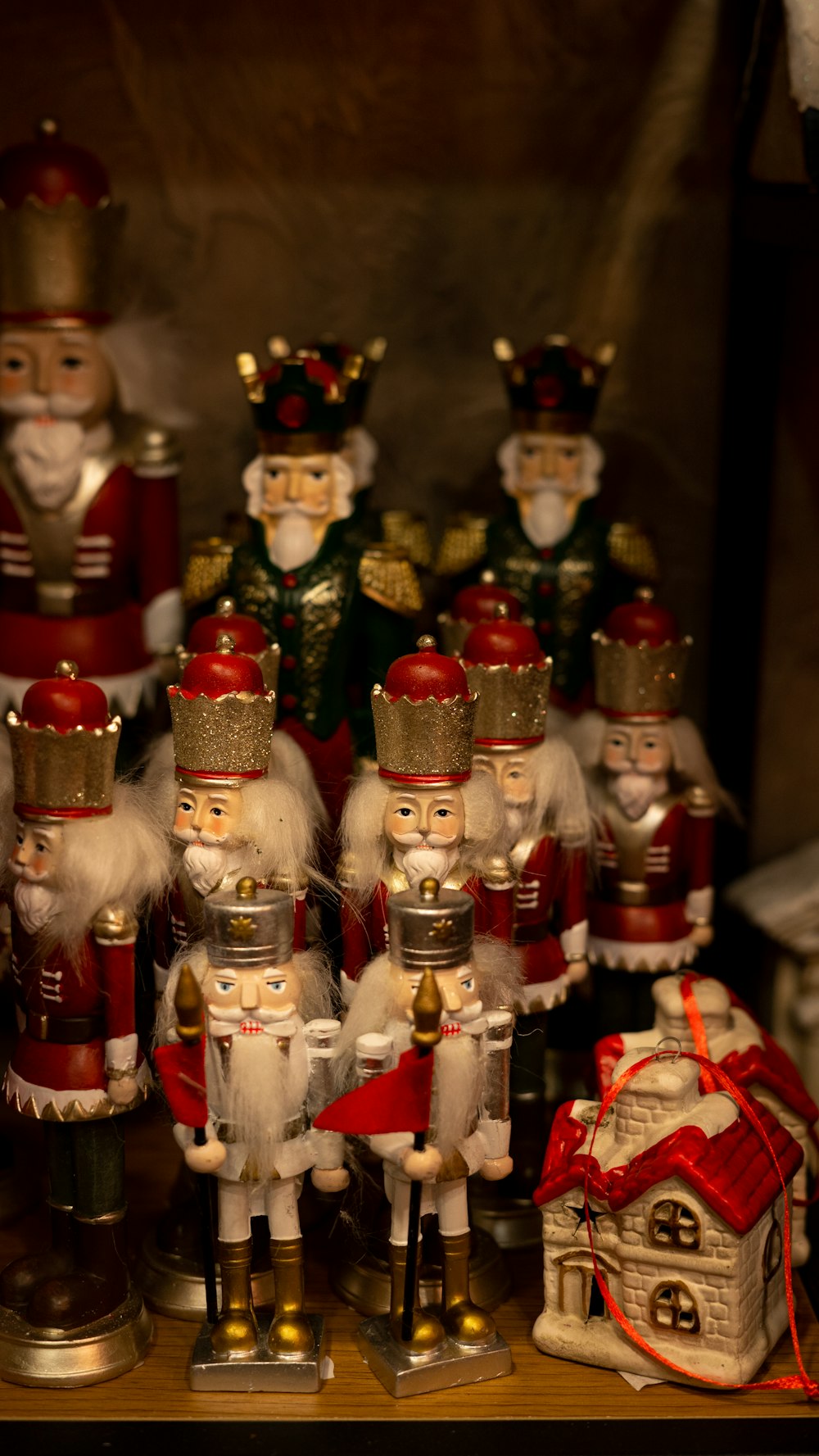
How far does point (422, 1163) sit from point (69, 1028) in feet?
1.35

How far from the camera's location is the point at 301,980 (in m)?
1.75

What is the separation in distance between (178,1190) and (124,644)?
729mm

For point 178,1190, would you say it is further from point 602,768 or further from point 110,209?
point 110,209

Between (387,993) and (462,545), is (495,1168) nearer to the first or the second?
(387,993)

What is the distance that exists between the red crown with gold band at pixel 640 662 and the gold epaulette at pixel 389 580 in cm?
26

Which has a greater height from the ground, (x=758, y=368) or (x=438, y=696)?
(x=758, y=368)

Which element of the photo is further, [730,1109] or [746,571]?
[746,571]

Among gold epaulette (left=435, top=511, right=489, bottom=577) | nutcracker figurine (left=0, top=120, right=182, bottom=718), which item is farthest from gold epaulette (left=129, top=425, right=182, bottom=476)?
gold epaulette (left=435, top=511, right=489, bottom=577)

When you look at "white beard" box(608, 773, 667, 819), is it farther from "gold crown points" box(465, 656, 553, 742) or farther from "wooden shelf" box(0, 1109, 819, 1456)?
"wooden shelf" box(0, 1109, 819, 1456)

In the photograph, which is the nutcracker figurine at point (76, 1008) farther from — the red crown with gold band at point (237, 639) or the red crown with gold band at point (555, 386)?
the red crown with gold band at point (555, 386)

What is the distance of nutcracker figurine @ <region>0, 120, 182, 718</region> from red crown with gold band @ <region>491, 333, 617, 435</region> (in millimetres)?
482

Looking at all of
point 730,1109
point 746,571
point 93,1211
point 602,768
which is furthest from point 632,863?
point 93,1211

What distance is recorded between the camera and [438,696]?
1.74m

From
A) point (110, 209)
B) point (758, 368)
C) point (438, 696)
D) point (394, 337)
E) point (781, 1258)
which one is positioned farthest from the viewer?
point (394, 337)
